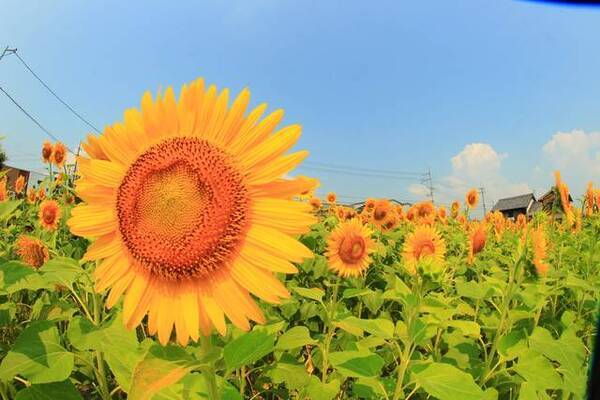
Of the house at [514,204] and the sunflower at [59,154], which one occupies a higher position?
the house at [514,204]

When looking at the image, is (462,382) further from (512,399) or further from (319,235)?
(319,235)

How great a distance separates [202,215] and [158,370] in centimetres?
26

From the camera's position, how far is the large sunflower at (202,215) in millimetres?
820

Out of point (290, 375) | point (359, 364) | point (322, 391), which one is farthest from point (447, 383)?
point (290, 375)

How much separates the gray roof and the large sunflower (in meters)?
45.3

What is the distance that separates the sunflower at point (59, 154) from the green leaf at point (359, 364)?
15.6 ft

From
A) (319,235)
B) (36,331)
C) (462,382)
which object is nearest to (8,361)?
(36,331)

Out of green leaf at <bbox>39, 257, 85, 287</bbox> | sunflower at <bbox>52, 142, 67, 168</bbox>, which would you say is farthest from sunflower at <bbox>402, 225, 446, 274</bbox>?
sunflower at <bbox>52, 142, 67, 168</bbox>

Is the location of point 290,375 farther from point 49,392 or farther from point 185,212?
point 185,212

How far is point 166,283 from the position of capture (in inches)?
33.6

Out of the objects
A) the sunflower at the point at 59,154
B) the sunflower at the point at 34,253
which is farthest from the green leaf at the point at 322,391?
the sunflower at the point at 59,154

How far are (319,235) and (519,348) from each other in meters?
2.54

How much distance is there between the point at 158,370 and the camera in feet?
2.59

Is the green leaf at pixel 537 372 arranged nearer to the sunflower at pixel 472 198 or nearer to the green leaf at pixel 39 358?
the green leaf at pixel 39 358
